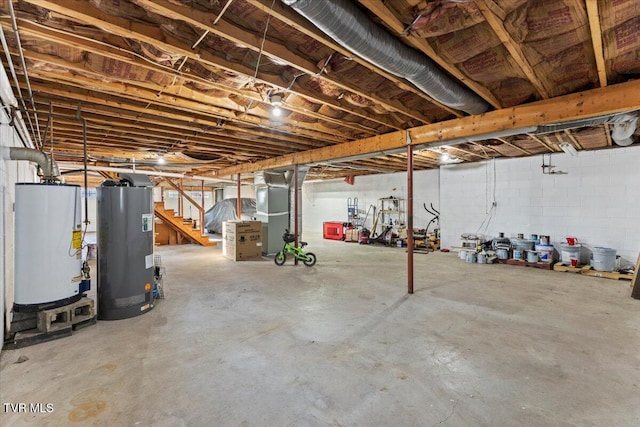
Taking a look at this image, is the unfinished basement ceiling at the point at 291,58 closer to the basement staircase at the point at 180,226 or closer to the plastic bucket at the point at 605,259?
the plastic bucket at the point at 605,259

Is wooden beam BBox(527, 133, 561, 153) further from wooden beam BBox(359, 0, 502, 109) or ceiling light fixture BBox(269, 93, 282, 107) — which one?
ceiling light fixture BBox(269, 93, 282, 107)

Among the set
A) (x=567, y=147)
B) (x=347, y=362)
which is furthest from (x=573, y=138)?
(x=347, y=362)

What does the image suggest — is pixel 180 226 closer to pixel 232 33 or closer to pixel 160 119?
pixel 160 119

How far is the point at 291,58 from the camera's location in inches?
94.4

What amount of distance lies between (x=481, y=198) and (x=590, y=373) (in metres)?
5.80

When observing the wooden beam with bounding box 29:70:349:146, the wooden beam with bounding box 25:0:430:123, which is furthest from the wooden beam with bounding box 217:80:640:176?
the wooden beam with bounding box 25:0:430:123

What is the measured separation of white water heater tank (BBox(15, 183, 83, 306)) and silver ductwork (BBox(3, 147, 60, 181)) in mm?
236

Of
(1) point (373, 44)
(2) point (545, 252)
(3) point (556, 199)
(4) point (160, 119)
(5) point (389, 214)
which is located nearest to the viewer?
(1) point (373, 44)

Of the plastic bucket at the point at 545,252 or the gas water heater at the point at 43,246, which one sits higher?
the gas water heater at the point at 43,246

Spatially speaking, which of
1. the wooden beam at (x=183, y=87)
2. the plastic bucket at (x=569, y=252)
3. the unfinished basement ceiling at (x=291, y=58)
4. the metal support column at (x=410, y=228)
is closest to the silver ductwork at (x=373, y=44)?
the unfinished basement ceiling at (x=291, y=58)

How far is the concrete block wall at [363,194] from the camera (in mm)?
9219

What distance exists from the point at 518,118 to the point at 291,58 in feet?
9.03

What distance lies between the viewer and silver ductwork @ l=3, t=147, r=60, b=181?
2654mm

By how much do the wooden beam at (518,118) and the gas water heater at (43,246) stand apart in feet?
13.4
